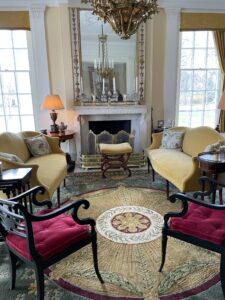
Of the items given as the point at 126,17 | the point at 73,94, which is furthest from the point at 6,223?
the point at 73,94

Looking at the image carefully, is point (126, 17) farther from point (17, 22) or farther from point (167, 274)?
point (17, 22)

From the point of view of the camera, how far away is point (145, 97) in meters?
4.82

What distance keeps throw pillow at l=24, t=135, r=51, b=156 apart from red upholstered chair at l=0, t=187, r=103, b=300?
1.96 metres

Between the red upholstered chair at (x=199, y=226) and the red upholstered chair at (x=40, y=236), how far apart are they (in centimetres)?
62

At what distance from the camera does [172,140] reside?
3906 mm

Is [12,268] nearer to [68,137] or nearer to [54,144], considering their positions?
[54,144]

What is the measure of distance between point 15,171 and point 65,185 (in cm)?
147

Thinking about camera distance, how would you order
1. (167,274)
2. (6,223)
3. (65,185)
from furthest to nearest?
(65,185), (167,274), (6,223)

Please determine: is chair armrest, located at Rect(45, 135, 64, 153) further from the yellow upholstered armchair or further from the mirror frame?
the mirror frame

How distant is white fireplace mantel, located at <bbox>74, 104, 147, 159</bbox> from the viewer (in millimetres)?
4648

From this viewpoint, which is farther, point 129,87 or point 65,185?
point 129,87

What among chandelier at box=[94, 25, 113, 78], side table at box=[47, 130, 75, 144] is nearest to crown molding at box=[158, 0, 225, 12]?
chandelier at box=[94, 25, 113, 78]

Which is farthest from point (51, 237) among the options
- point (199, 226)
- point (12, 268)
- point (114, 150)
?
point (114, 150)

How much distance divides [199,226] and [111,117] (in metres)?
3.37
